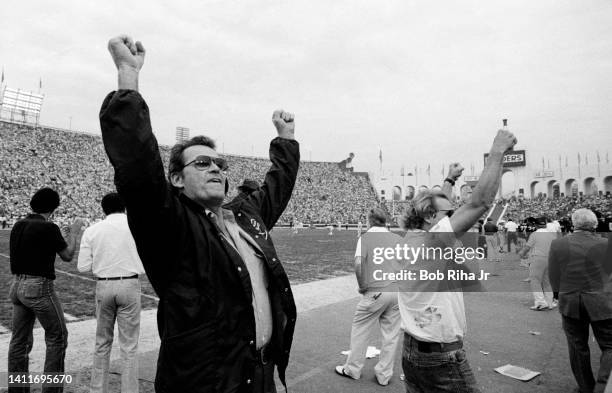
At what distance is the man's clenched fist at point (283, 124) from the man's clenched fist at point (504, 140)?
138 cm

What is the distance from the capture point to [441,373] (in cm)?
266

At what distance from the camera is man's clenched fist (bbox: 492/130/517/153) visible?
248cm

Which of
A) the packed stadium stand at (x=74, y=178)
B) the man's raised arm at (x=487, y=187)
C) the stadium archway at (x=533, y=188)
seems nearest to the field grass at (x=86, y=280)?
the man's raised arm at (x=487, y=187)

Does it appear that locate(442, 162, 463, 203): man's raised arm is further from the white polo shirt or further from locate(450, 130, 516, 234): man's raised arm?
the white polo shirt

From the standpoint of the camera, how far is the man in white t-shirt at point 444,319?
2.47 metres

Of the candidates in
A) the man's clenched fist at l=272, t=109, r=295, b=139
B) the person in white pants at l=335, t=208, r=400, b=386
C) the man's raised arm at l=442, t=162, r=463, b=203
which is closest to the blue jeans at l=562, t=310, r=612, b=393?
the person in white pants at l=335, t=208, r=400, b=386

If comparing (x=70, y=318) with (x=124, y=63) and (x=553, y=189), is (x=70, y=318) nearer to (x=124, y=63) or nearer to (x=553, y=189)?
(x=124, y=63)

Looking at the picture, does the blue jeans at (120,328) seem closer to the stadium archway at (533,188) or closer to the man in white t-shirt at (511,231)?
the man in white t-shirt at (511,231)

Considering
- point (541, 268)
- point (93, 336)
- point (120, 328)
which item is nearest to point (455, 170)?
point (120, 328)

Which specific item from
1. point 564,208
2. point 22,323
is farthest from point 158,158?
point 564,208

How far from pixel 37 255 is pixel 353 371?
3.74 m

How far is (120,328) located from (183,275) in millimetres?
3043

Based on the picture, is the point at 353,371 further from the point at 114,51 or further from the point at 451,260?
the point at 114,51


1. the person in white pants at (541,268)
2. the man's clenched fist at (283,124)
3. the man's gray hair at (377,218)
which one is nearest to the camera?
the man's clenched fist at (283,124)
